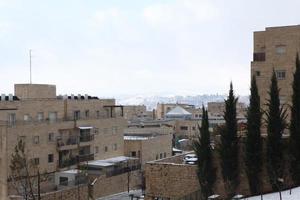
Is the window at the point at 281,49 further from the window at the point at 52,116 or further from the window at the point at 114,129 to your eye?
the window at the point at 52,116

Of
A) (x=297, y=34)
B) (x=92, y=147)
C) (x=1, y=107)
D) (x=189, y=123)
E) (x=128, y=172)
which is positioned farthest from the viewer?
→ (x=189, y=123)

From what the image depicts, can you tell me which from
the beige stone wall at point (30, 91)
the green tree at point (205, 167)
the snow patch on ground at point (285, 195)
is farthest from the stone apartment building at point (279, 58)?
the beige stone wall at point (30, 91)

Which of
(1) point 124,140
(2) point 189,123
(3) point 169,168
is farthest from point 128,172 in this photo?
(2) point 189,123

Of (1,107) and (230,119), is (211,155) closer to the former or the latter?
(230,119)

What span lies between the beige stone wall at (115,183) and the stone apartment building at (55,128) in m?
5.21

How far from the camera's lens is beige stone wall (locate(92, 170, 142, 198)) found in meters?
42.6

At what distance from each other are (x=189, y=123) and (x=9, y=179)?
53.8 meters

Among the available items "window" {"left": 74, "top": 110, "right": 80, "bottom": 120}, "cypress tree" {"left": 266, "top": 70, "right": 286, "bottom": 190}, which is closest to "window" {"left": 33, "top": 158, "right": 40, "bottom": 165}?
"window" {"left": 74, "top": 110, "right": 80, "bottom": 120}

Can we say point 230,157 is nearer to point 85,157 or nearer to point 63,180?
point 63,180

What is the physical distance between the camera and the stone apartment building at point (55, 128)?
136 ft

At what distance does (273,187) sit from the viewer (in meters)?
27.1

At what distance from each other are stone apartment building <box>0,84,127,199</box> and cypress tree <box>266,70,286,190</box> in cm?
2282

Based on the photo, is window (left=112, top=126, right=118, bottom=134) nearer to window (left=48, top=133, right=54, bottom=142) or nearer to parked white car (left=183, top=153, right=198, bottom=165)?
window (left=48, top=133, right=54, bottom=142)

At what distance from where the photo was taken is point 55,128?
46188 millimetres
